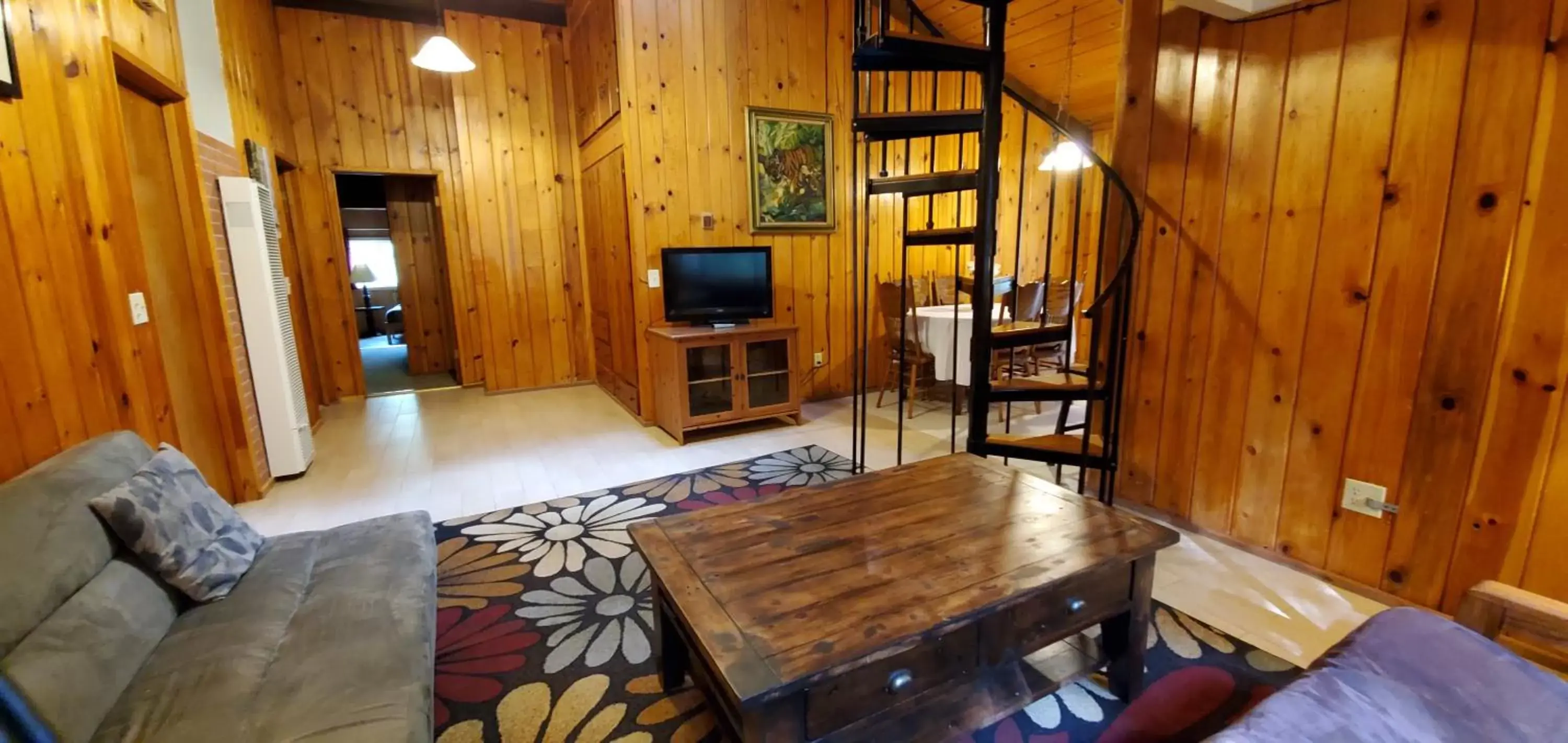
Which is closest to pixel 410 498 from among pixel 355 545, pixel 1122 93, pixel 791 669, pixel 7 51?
pixel 355 545

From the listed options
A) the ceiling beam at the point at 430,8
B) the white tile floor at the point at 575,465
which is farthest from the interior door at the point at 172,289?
the ceiling beam at the point at 430,8

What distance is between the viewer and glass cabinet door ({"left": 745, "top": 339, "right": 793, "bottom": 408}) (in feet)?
13.4

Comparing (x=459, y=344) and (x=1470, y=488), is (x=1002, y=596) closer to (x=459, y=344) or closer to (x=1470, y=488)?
(x=1470, y=488)

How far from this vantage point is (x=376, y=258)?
10.7m

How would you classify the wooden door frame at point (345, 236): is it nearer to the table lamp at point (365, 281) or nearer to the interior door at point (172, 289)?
the interior door at point (172, 289)

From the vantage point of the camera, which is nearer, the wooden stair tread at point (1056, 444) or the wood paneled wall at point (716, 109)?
the wooden stair tread at point (1056, 444)

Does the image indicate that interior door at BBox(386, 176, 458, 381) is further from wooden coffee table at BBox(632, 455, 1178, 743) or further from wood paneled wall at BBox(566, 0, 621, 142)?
wooden coffee table at BBox(632, 455, 1178, 743)

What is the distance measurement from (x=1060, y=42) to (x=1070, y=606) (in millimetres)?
4975

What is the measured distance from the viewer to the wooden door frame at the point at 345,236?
5.05 metres

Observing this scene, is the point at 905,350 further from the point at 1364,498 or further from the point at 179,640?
the point at 179,640

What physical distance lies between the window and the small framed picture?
8.88 m

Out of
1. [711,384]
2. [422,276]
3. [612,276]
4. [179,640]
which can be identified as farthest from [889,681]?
[422,276]

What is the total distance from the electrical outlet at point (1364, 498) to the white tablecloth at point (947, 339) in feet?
6.28

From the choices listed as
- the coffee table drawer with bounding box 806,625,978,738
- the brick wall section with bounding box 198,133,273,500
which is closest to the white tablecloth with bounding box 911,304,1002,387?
the coffee table drawer with bounding box 806,625,978,738
